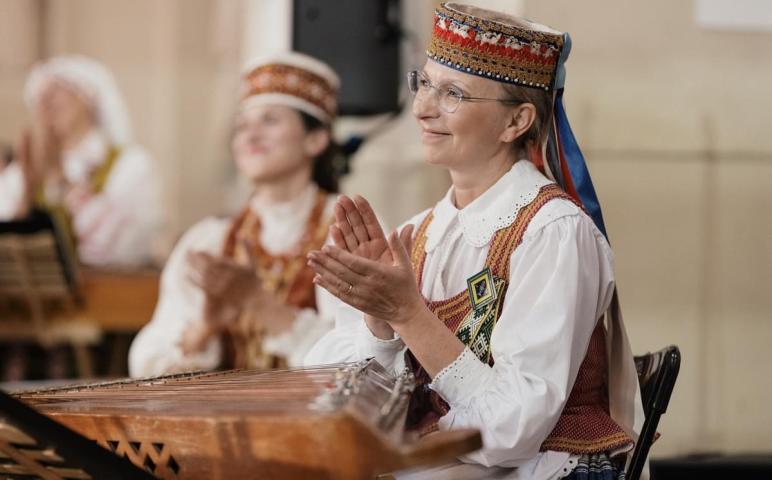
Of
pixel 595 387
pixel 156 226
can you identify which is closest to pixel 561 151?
pixel 595 387

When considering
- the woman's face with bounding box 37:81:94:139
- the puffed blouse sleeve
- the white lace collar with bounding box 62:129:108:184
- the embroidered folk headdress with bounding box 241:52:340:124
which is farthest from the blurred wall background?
the woman's face with bounding box 37:81:94:139

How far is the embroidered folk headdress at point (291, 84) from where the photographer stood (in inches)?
178

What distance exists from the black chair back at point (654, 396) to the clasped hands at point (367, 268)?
0.54m

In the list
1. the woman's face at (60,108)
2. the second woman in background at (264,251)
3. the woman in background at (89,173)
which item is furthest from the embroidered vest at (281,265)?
the woman's face at (60,108)

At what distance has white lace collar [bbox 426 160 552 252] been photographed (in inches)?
101

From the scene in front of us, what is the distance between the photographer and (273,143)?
A: 177 inches

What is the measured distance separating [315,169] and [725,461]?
180 centimetres

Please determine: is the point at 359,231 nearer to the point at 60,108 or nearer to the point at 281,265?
the point at 281,265

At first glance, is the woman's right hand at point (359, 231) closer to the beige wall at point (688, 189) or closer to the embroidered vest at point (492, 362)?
the embroidered vest at point (492, 362)

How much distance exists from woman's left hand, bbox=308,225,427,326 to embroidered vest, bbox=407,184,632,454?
6.8 inches

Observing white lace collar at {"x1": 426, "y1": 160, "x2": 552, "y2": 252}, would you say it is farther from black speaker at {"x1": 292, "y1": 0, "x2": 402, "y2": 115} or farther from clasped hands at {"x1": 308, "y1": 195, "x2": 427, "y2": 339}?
black speaker at {"x1": 292, "y1": 0, "x2": 402, "y2": 115}

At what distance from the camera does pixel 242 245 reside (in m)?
4.41

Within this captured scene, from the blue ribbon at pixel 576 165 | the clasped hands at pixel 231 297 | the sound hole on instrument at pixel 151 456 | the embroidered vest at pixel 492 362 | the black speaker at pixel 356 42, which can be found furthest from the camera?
the black speaker at pixel 356 42

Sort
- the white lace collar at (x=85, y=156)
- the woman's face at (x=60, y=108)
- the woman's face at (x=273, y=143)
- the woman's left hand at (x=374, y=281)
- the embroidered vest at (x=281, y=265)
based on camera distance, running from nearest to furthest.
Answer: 1. the woman's left hand at (x=374, y=281)
2. the embroidered vest at (x=281, y=265)
3. the woman's face at (x=273, y=143)
4. the white lace collar at (x=85, y=156)
5. the woman's face at (x=60, y=108)
